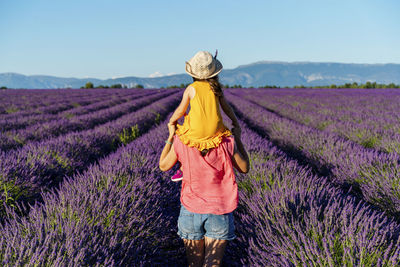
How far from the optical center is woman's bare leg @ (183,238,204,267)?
153cm

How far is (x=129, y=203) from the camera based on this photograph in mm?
2115

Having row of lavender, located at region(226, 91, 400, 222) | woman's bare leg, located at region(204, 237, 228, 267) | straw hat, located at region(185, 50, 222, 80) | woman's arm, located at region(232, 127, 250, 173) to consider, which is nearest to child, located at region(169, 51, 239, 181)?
straw hat, located at region(185, 50, 222, 80)

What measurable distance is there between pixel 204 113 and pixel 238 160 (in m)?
0.37

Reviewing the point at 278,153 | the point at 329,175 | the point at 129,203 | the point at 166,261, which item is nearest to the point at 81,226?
the point at 129,203

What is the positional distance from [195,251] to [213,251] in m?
0.13

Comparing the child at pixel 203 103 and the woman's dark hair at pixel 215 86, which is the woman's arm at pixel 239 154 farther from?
the woman's dark hair at pixel 215 86

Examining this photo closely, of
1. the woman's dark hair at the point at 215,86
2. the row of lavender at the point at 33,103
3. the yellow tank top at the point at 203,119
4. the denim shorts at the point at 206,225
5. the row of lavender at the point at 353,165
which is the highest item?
the woman's dark hair at the point at 215,86

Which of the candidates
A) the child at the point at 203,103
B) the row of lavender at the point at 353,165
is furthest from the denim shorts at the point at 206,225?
the row of lavender at the point at 353,165

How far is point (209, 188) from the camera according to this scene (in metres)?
1.45

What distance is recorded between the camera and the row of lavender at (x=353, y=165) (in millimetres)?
2637

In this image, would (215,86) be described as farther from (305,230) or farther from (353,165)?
(353,165)

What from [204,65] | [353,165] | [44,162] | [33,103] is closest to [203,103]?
[204,65]

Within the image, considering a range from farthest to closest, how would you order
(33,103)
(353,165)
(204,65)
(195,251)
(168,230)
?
(33,103) < (353,165) < (168,230) < (195,251) < (204,65)

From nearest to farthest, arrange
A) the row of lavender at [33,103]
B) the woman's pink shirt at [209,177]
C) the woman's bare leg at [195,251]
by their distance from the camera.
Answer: the woman's pink shirt at [209,177] → the woman's bare leg at [195,251] → the row of lavender at [33,103]
